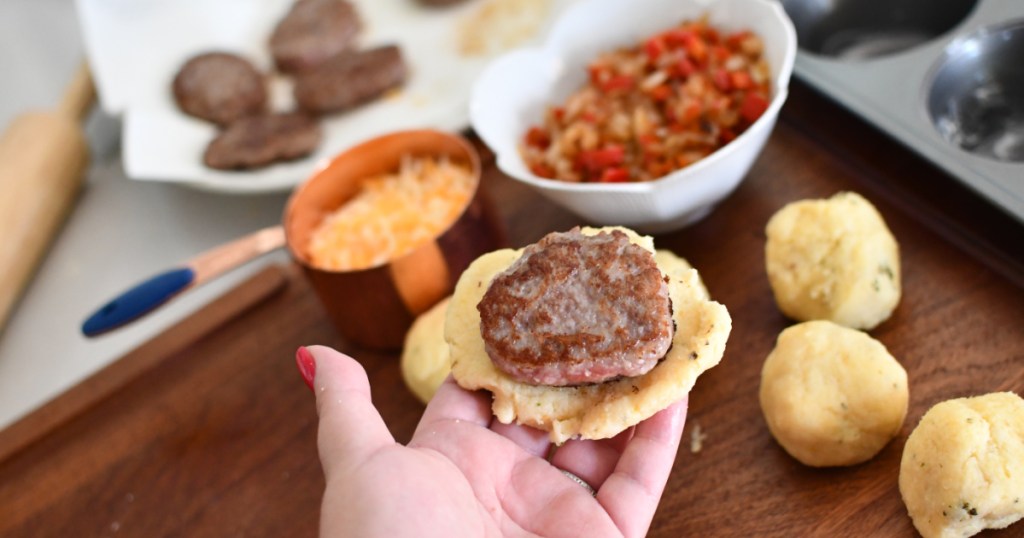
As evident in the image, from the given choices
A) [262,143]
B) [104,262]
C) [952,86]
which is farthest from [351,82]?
[952,86]

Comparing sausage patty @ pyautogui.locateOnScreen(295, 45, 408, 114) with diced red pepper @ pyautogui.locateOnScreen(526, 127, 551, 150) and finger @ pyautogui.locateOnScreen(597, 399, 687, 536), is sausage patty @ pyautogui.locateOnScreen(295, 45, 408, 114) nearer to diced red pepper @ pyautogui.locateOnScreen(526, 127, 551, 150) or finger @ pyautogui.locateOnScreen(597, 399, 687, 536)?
diced red pepper @ pyautogui.locateOnScreen(526, 127, 551, 150)

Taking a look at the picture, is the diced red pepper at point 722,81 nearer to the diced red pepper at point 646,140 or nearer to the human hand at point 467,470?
the diced red pepper at point 646,140

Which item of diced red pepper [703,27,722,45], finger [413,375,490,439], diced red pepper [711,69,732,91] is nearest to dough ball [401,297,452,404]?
finger [413,375,490,439]

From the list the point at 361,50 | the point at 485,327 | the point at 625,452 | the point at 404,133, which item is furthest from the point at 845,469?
the point at 361,50

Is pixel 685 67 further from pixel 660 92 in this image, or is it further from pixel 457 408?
pixel 457 408

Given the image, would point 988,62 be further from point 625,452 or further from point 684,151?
point 625,452

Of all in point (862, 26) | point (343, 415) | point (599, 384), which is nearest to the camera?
point (343, 415)
